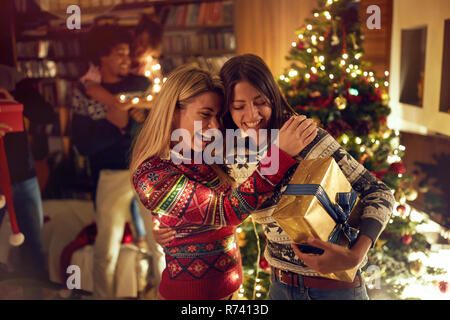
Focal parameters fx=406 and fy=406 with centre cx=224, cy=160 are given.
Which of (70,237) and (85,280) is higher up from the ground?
(70,237)

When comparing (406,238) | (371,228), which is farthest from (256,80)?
(406,238)

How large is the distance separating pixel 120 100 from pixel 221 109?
4.86 ft

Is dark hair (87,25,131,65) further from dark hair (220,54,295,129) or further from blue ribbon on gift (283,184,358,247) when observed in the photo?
blue ribbon on gift (283,184,358,247)

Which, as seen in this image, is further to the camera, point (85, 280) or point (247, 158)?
point (85, 280)

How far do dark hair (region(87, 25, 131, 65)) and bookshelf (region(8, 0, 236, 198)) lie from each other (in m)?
0.05

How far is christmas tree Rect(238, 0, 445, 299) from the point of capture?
2096 millimetres

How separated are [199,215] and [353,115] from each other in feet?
4.43

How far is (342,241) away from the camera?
3.42 ft

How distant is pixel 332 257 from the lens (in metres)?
0.99

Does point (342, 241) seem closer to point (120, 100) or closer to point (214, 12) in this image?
point (120, 100)

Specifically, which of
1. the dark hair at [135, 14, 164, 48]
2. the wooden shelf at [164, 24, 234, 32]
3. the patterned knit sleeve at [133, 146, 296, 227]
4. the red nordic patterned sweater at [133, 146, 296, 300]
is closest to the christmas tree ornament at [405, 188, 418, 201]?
the red nordic patterned sweater at [133, 146, 296, 300]
